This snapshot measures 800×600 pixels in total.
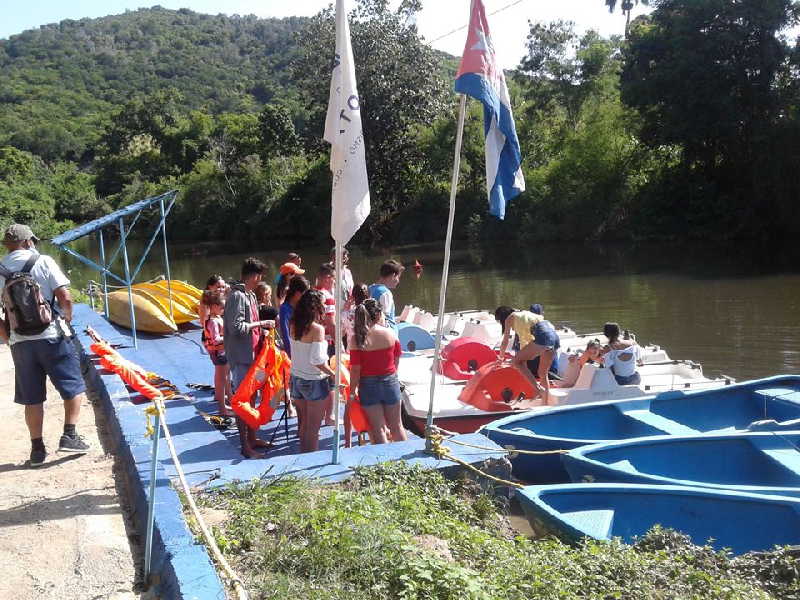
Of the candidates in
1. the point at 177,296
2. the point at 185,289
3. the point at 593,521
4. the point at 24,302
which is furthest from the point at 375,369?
the point at 185,289

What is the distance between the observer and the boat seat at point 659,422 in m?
7.36

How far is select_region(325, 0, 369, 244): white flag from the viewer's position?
5004 millimetres

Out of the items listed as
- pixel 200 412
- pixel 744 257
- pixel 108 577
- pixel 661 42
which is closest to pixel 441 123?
pixel 661 42

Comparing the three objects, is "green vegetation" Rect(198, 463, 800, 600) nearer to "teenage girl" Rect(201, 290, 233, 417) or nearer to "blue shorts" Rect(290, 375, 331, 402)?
"blue shorts" Rect(290, 375, 331, 402)

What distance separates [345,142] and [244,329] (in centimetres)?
223

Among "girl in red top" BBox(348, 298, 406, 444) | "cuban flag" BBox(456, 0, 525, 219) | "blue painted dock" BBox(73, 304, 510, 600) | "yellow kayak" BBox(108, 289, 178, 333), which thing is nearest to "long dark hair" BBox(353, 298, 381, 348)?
"girl in red top" BBox(348, 298, 406, 444)

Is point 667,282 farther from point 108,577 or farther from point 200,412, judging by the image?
point 108,577

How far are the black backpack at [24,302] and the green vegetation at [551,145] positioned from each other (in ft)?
98.2

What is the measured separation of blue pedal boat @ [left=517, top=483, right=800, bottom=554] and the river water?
8791mm

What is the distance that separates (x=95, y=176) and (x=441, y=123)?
1777 inches

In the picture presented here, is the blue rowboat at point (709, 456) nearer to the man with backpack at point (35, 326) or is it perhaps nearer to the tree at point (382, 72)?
the man with backpack at point (35, 326)

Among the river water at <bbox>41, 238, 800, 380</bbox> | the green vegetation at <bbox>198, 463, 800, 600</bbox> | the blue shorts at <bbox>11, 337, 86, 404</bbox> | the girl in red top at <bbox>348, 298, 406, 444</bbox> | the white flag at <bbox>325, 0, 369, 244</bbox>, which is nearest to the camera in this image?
the green vegetation at <bbox>198, 463, 800, 600</bbox>

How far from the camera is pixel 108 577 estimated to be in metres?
4.18

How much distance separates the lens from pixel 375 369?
595 centimetres
